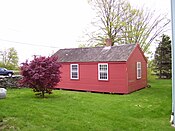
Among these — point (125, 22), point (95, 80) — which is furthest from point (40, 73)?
point (125, 22)

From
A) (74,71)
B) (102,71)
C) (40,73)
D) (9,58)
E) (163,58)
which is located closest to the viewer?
(40,73)

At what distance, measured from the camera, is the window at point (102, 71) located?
1684 cm

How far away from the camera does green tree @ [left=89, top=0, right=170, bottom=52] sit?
26.2m

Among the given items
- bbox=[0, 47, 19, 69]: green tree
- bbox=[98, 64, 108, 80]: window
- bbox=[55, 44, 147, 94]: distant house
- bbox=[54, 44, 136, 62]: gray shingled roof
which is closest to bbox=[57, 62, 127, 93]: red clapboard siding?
bbox=[55, 44, 147, 94]: distant house

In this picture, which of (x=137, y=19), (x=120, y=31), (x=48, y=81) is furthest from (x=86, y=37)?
(x=48, y=81)

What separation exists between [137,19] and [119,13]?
7.76ft

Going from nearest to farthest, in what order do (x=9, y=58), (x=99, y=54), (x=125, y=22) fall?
(x=99, y=54) → (x=125, y=22) → (x=9, y=58)

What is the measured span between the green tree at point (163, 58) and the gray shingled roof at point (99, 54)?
17108 mm

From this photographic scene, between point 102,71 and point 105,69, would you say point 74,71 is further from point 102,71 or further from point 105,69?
point 105,69

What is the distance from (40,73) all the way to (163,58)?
25.8 metres

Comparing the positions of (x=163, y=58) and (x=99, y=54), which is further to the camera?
(x=163, y=58)

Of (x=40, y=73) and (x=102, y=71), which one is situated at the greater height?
(x=102, y=71)

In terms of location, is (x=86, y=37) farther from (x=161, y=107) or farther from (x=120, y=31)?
(x=161, y=107)

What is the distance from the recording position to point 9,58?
115ft
